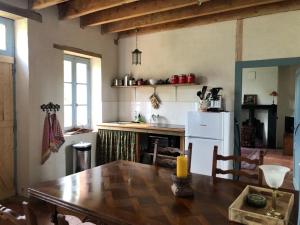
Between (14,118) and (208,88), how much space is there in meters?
2.96

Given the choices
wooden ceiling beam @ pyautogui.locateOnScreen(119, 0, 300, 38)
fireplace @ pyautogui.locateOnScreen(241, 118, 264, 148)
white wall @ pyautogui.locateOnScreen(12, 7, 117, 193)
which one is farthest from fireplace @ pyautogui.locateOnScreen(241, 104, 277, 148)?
white wall @ pyautogui.locateOnScreen(12, 7, 117, 193)

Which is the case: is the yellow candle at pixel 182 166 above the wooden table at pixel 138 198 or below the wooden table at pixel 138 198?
above

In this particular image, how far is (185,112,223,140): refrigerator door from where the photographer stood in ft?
11.5

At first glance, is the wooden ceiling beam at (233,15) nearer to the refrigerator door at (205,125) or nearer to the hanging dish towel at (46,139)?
the refrigerator door at (205,125)

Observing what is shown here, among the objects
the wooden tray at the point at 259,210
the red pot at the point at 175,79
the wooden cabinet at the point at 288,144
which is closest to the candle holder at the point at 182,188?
the wooden tray at the point at 259,210

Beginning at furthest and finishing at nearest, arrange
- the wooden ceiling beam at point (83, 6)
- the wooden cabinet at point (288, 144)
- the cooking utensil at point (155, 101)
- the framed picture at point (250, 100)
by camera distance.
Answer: the framed picture at point (250, 100)
the wooden cabinet at point (288, 144)
the cooking utensil at point (155, 101)
the wooden ceiling beam at point (83, 6)

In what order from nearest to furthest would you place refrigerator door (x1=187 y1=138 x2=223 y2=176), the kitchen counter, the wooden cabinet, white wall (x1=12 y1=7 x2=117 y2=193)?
1. white wall (x1=12 y1=7 x2=117 y2=193)
2. refrigerator door (x1=187 y1=138 x2=223 y2=176)
3. the kitchen counter
4. the wooden cabinet

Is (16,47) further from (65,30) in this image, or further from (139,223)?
(139,223)

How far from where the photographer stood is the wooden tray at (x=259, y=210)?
1180mm

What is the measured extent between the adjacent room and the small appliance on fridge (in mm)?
15

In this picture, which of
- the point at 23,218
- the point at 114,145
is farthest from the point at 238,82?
the point at 23,218

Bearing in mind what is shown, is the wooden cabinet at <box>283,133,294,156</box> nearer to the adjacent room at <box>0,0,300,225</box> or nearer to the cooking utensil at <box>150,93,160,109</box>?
the adjacent room at <box>0,0,300,225</box>

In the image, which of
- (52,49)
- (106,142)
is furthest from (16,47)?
(106,142)

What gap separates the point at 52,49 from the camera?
378 cm
